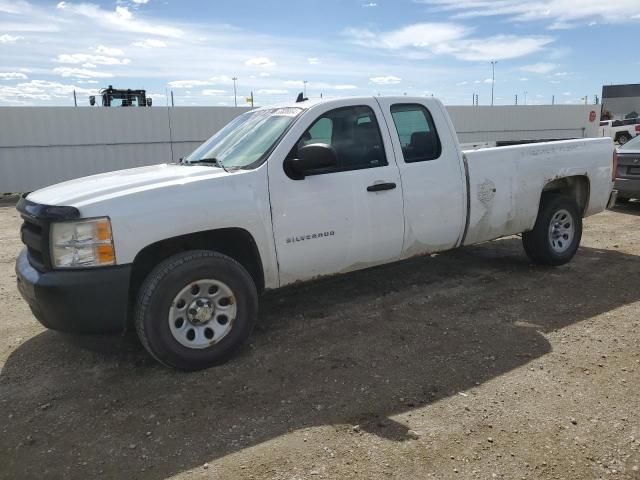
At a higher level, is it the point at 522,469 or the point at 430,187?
the point at 430,187

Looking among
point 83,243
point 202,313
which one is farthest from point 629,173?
point 83,243

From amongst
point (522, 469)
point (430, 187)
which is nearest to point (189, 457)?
point (522, 469)

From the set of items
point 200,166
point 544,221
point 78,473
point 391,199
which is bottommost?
point 78,473

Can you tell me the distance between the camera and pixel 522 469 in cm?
270

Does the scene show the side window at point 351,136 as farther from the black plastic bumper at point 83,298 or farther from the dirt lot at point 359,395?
the black plastic bumper at point 83,298

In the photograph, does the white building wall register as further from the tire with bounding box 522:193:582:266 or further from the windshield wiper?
the windshield wiper

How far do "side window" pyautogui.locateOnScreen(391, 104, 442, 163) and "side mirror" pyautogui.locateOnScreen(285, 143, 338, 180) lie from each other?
38.4 inches

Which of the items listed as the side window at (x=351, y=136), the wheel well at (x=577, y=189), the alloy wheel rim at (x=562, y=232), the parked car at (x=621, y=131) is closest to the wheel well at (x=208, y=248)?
the side window at (x=351, y=136)

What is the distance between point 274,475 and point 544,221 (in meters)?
4.40

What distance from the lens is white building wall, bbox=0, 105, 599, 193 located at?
1512 centimetres

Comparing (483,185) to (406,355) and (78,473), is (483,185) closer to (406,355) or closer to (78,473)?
(406,355)

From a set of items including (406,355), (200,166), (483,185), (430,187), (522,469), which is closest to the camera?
(522,469)

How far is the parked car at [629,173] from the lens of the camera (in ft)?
31.5

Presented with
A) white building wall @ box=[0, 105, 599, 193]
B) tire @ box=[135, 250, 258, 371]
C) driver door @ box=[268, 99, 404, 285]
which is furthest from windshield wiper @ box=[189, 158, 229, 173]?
white building wall @ box=[0, 105, 599, 193]
